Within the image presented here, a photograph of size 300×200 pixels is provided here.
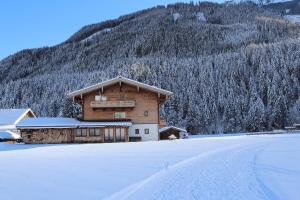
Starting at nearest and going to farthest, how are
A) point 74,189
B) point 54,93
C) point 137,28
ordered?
point 74,189
point 54,93
point 137,28

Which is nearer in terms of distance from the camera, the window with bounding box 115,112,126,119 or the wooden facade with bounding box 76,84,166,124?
the wooden facade with bounding box 76,84,166,124

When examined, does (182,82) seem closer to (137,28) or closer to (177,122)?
(177,122)

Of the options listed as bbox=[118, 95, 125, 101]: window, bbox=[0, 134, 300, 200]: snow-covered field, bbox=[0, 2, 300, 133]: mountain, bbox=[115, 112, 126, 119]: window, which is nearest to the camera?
bbox=[0, 134, 300, 200]: snow-covered field

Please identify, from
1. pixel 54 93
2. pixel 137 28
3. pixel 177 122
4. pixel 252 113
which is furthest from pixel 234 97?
pixel 137 28

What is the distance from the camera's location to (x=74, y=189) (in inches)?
362

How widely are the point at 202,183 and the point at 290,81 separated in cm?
9174

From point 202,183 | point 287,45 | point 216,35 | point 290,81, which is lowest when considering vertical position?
point 202,183

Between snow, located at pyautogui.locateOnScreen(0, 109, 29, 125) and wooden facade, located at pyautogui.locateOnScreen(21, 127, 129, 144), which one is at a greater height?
snow, located at pyautogui.locateOnScreen(0, 109, 29, 125)

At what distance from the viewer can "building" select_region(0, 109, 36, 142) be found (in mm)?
50938

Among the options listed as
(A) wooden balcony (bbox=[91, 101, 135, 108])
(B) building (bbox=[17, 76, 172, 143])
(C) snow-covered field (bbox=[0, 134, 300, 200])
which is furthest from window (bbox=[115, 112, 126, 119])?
(C) snow-covered field (bbox=[0, 134, 300, 200])

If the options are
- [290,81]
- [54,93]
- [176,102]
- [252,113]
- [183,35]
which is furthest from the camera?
[183,35]

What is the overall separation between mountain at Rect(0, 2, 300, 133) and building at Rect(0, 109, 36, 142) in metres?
23.7

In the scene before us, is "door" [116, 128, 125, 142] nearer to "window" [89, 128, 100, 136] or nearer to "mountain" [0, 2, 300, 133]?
"window" [89, 128, 100, 136]

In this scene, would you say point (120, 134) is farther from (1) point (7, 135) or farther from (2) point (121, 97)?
(1) point (7, 135)
